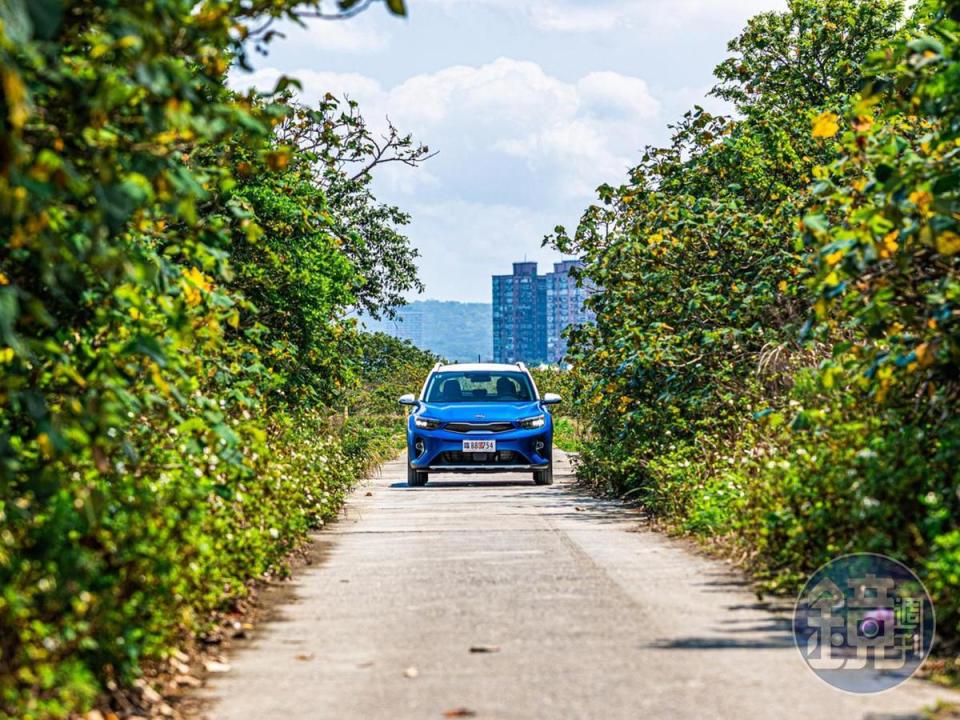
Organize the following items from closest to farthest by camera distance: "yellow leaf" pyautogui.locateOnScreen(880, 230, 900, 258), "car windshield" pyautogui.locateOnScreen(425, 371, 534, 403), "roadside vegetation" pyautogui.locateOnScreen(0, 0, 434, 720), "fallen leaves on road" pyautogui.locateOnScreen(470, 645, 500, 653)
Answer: "roadside vegetation" pyautogui.locateOnScreen(0, 0, 434, 720)
"fallen leaves on road" pyautogui.locateOnScreen(470, 645, 500, 653)
"yellow leaf" pyautogui.locateOnScreen(880, 230, 900, 258)
"car windshield" pyautogui.locateOnScreen(425, 371, 534, 403)

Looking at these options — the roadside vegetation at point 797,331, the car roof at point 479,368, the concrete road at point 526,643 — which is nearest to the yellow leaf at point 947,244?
the roadside vegetation at point 797,331

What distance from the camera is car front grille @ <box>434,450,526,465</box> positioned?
22.6 metres

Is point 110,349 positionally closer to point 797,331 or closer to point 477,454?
point 797,331

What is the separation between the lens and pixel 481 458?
892 inches

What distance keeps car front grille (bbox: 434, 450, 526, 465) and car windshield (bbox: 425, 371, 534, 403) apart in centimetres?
136

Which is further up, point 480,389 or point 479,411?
point 480,389

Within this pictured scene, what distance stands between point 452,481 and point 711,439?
9.06m

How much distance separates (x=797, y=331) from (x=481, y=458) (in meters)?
7.09

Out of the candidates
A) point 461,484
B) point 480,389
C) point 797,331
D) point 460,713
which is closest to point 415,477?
point 461,484

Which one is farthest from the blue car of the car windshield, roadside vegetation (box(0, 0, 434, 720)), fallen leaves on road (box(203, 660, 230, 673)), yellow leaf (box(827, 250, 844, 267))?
fallen leaves on road (box(203, 660, 230, 673))

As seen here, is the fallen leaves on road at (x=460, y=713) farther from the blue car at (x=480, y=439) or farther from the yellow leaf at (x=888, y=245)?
the blue car at (x=480, y=439)

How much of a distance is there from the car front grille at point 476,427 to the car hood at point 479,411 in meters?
0.07

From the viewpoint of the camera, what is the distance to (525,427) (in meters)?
22.9

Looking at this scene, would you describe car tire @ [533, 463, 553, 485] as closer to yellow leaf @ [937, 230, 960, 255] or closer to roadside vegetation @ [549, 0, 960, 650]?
roadside vegetation @ [549, 0, 960, 650]
